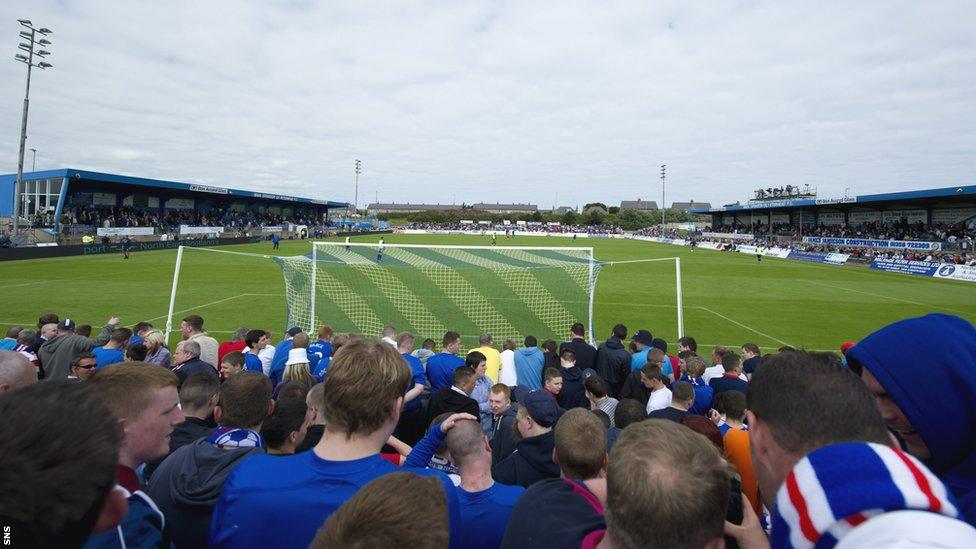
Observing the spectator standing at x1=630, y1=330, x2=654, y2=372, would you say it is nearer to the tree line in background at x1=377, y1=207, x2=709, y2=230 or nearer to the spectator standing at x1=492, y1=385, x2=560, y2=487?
the spectator standing at x1=492, y1=385, x2=560, y2=487

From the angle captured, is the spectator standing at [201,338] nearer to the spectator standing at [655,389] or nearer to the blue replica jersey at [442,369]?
the blue replica jersey at [442,369]

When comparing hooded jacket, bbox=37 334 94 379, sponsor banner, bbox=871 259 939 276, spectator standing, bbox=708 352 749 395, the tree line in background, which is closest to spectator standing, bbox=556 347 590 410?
spectator standing, bbox=708 352 749 395

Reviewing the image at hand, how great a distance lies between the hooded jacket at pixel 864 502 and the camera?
3.25ft

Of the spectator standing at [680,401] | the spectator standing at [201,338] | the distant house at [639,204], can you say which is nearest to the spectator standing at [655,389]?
the spectator standing at [680,401]

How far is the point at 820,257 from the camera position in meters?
45.0

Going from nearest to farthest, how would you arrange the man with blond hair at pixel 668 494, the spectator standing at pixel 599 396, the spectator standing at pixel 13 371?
the man with blond hair at pixel 668 494, the spectator standing at pixel 13 371, the spectator standing at pixel 599 396

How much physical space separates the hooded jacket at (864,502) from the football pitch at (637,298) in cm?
1361

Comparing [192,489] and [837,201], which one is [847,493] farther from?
[837,201]

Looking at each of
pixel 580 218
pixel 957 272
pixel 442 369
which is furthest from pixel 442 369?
pixel 580 218

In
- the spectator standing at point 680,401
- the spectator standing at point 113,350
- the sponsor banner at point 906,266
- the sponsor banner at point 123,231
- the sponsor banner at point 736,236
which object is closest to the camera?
the spectator standing at point 680,401

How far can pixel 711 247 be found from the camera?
62.1 metres

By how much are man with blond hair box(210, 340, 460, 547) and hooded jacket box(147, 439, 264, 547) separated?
19.8 inches

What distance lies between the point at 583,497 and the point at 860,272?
42820 millimetres

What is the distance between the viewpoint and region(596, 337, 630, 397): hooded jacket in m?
7.97
